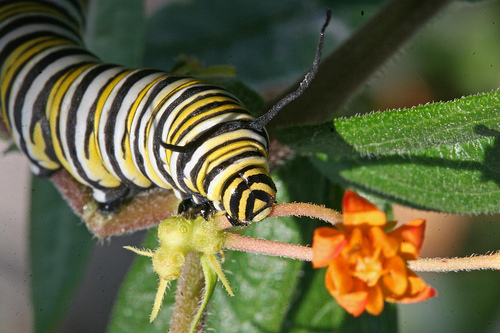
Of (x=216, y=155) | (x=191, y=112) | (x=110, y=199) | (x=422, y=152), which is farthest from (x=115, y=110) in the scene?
(x=422, y=152)

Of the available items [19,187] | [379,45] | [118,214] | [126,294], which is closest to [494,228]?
[379,45]

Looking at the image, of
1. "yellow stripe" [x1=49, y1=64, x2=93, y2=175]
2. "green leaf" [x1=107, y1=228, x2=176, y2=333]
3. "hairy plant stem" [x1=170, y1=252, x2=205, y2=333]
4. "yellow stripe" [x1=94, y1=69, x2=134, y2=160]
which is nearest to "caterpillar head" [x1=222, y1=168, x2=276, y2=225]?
"hairy plant stem" [x1=170, y1=252, x2=205, y2=333]

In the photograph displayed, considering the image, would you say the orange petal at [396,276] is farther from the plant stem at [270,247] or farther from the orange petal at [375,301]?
the plant stem at [270,247]

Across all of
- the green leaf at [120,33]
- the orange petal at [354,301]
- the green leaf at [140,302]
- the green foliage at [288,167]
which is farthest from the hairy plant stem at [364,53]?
the green leaf at [120,33]

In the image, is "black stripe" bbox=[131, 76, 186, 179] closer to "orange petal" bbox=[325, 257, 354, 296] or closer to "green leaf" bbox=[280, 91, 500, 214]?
"green leaf" bbox=[280, 91, 500, 214]

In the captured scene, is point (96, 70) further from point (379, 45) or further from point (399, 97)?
point (399, 97)

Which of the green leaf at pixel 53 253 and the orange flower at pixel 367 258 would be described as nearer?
the orange flower at pixel 367 258
